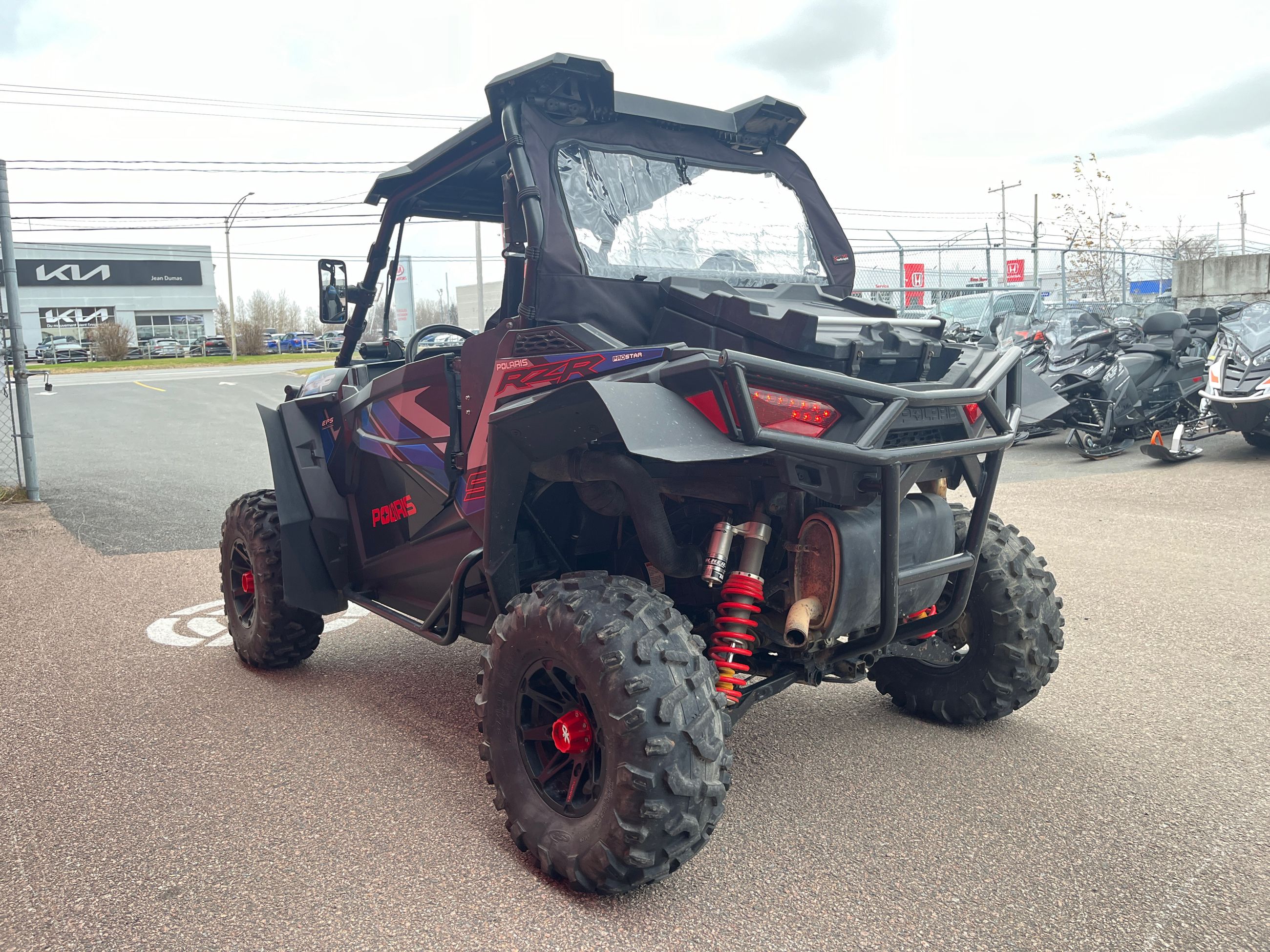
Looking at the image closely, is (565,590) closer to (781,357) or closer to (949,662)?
(781,357)

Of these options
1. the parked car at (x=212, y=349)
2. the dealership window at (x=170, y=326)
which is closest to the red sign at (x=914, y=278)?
the parked car at (x=212, y=349)

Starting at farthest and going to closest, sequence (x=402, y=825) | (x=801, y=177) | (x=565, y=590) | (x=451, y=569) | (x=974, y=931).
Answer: (x=801, y=177) → (x=451, y=569) → (x=402, y=825) → (x=565, y=590) → (x=974, y=931)

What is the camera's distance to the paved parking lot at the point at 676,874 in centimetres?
259

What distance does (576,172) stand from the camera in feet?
11.2

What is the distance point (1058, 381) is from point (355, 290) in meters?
9.16

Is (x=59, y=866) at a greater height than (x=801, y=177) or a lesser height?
lesser

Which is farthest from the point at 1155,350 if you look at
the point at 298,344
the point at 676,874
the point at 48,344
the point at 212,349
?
the point at 48,344

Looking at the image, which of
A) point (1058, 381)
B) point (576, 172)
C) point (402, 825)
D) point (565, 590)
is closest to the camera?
point (565, 590)

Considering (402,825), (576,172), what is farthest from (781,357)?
(402,825)

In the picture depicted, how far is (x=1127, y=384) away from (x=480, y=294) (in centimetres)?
Result: 926

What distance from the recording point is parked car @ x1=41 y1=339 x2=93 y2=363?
160 ft

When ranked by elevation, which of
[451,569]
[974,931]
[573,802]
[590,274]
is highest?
[590,274]

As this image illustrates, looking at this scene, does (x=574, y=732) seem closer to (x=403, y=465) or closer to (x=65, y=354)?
(x=403, y=465)

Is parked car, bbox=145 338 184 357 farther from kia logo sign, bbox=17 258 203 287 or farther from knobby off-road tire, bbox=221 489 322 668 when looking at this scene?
knobby off-road tire, bbox=221 489 322 668
